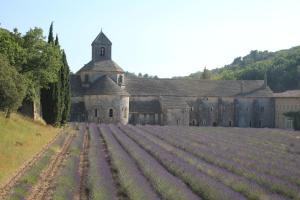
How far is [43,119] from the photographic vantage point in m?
45.2

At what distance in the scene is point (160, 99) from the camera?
229 ft

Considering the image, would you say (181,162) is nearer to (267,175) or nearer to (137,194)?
(267,175)

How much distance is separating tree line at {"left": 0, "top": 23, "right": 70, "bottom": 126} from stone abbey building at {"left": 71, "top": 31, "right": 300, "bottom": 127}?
13.5 m

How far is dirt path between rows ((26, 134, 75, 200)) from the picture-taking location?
14398 millimetres

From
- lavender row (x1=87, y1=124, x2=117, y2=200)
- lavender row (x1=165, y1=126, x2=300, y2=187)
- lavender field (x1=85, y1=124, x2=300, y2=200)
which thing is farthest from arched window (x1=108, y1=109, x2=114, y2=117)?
lavender row (x1=87, y1=124, x2=117, y2=200)

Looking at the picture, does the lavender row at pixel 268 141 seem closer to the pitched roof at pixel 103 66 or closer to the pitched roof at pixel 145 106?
the pitched roof at pixel 145 106

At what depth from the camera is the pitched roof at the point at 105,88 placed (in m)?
63.2

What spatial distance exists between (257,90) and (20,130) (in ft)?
174

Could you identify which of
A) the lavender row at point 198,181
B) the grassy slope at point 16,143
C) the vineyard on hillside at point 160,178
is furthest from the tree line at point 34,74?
the lavender row at point 198,181

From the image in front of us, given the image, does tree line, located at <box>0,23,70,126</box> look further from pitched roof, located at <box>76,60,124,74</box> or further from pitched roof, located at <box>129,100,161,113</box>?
pitched roof, located at <box>129,100,161,113</box>

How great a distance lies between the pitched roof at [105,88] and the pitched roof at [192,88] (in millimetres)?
Result: 5556

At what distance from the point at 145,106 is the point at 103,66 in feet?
25.1

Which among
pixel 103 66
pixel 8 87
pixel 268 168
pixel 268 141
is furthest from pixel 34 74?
pixel 103 66

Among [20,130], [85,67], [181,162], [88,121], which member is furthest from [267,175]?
[85,67]
